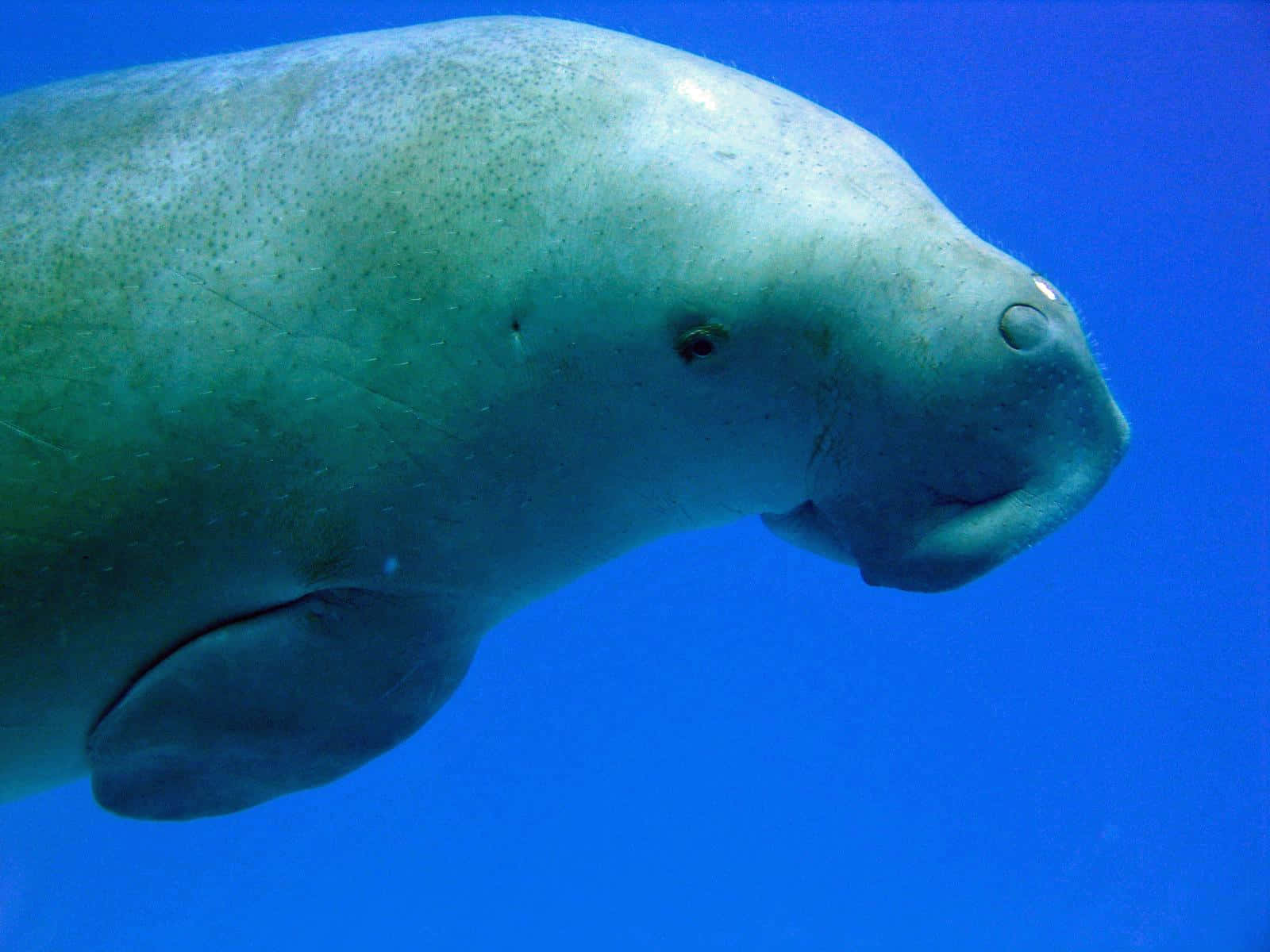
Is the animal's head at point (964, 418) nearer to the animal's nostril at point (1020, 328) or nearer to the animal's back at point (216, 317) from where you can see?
the animal's nostril at point (1020, 328)

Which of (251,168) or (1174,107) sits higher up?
(1174,107)

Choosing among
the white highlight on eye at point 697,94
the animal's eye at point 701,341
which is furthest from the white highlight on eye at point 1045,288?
the white highlight on eye at point 697,94

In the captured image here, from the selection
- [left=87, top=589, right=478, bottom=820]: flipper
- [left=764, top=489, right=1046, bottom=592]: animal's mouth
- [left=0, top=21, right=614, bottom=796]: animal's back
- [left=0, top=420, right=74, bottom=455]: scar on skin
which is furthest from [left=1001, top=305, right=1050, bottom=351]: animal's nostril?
[left=0, top=420, right=74, bottom=455]: scar on skin

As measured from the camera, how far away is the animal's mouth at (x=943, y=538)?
2.12 meters

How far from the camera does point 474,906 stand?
16562mm

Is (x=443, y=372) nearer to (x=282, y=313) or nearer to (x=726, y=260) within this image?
(x=282, y=313)

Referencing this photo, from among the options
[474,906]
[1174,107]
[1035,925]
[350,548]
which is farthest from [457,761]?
[1174,107]

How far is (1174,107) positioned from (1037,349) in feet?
70.1

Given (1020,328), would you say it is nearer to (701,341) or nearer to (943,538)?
(943,538)

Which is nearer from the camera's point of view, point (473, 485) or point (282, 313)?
point (282, 313)

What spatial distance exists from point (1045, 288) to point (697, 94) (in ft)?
3.03

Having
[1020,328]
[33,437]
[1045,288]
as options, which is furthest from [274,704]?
[1045,288]

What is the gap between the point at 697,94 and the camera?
7.22 feet

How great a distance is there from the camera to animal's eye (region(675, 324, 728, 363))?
2.08 meters
